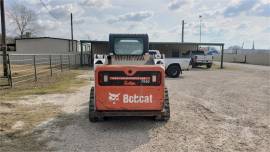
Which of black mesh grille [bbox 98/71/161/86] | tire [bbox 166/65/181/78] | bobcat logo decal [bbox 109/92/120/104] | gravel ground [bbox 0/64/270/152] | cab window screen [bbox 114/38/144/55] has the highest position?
cab window screen [bbox 114/38/144/55]

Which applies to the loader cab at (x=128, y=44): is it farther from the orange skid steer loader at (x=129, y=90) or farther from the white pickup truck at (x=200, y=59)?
the white pickup truck at (x=200, y=59)

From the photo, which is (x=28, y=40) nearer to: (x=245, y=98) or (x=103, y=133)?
A: (x=245, y=98)

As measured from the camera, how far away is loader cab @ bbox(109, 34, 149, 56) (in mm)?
9383

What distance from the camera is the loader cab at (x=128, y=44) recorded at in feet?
30.8

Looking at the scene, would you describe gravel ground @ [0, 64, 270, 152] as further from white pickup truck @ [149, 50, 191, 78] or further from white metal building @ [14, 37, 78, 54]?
white metal building @ [14, 37, 78, 54]

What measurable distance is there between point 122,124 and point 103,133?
88cm

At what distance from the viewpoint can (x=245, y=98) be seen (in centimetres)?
1210

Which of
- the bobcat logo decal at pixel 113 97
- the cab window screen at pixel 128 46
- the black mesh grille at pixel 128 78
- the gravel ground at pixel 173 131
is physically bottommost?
the gravel ground at pixel 173 131

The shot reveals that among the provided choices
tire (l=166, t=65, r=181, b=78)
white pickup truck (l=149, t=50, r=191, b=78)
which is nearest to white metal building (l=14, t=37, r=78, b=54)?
white pickup truck (l=149, t=50, r=191, b=78)

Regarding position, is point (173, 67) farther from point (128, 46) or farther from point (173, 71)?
point (128, 46)

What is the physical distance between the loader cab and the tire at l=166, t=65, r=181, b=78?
13.0 meters

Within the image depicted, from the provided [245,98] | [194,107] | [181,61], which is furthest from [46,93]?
[181,61]

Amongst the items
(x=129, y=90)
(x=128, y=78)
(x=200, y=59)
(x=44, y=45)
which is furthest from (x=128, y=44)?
(x=44, y=45)

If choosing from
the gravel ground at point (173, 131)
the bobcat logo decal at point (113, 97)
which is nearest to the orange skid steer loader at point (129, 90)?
the bobcat logo decal at point (113, 97)
